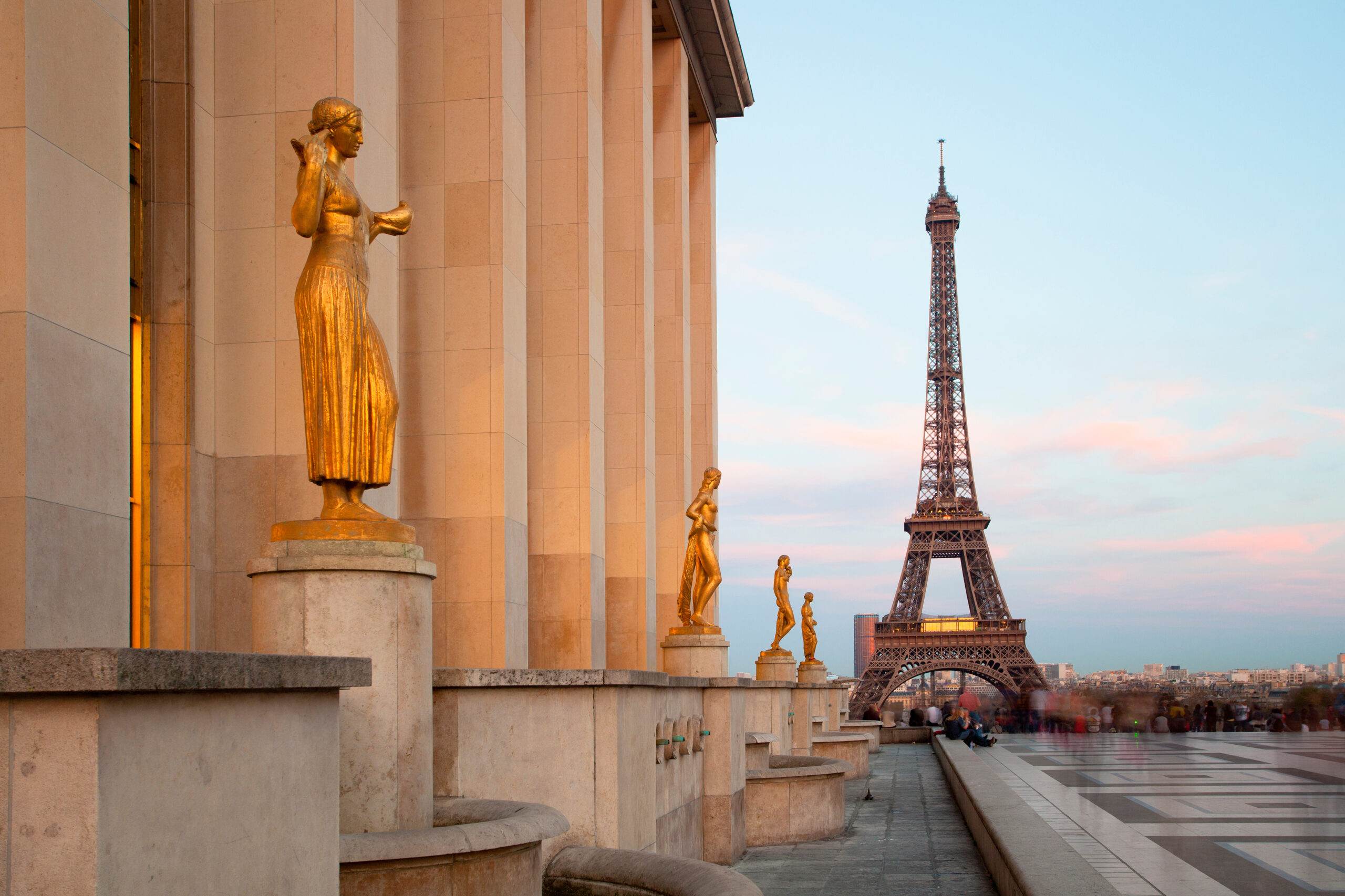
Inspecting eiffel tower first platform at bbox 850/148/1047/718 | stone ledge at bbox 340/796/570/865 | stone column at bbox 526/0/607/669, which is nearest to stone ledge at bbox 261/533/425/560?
stone ledge at bbox 340/796/570/865

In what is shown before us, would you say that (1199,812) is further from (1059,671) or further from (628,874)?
(1059,671)

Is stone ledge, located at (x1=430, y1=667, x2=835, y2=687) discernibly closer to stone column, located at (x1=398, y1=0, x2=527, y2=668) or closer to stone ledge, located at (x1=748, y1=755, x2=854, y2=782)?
stone column, located at (x1=398, y1=0, x2=527, y2=668)

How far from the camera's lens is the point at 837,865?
15219mm

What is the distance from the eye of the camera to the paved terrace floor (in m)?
10.3

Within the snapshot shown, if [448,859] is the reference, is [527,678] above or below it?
above

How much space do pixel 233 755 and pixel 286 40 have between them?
35.3ft

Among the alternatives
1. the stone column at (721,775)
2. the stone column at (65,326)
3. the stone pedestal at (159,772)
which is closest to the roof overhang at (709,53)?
the stone column at (721,775)

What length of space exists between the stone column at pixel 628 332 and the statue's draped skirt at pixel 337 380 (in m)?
17.0

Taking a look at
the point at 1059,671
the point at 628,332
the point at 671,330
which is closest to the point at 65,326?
the point at 628,332

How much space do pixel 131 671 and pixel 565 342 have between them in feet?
57.8

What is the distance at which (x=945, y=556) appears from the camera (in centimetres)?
9025

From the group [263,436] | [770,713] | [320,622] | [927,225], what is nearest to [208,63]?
[263,436]

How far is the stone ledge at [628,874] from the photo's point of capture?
24.8 ft

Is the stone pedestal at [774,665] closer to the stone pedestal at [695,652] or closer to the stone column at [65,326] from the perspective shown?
the stone pedestal at [695,652]
